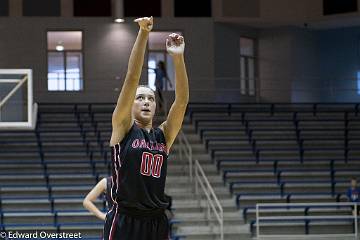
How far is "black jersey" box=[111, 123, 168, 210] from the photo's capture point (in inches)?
161

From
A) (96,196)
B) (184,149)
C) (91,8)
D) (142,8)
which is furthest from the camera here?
(142,8)

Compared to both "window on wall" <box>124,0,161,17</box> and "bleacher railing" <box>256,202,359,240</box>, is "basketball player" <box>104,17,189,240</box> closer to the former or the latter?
"bleacher railing" <box>256,202,359,240</box>

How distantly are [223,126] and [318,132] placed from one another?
7.79 feet

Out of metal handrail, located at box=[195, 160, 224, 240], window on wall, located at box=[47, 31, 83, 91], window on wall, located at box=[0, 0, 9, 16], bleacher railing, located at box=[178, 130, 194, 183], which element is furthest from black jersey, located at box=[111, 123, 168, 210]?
window on wall, located at box=[0, 0, 9, 16]

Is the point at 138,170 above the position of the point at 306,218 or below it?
above

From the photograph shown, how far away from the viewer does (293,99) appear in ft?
78.0

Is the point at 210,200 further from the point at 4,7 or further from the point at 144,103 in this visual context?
the point at 144,103

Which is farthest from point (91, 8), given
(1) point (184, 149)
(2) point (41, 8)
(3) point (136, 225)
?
(3) point (136, 225)

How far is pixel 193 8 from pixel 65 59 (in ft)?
13.3

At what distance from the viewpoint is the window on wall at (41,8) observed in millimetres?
22656

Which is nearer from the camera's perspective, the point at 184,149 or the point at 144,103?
the point at 144,103

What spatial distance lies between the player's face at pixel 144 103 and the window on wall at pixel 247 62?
20132 millimetres

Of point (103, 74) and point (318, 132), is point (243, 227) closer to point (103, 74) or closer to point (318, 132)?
point (318, 132)

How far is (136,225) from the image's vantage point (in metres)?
4.15
